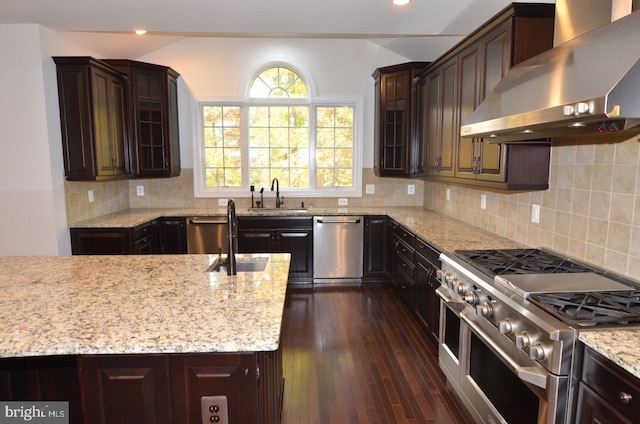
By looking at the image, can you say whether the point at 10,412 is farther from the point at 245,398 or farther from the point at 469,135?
the point at 469,135

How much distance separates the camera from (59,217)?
145 inches

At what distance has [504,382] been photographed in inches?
75.3

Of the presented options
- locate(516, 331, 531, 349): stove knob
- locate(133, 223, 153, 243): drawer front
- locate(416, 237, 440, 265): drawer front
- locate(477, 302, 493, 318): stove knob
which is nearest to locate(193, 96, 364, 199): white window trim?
locate(133, 223, 153, 243): drawer front

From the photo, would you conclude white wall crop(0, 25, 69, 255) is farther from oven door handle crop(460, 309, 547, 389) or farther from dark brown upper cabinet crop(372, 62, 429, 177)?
oven door handle crop(460, 309, 547, 389)

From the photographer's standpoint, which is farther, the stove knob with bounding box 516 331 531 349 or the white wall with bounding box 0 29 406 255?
the white wall with bounding box 0 29 406 255

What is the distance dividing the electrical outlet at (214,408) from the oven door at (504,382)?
120 centimetres

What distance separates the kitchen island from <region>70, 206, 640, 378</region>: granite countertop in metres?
1.13

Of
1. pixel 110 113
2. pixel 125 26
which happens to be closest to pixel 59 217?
pixel 110 113

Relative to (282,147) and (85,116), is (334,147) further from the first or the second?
(85,116)

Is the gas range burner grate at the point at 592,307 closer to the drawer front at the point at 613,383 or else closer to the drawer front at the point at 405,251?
the drawer front at the point at 613,383

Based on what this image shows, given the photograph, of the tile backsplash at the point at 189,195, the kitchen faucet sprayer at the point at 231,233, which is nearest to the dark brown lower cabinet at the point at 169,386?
the kitchen faucet sprayer at the point at 231,233

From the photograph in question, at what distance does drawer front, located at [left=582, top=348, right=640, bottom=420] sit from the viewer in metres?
1.24

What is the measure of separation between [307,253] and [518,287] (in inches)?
124

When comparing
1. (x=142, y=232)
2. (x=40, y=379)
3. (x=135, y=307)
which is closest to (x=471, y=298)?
(x=135, y=307)
